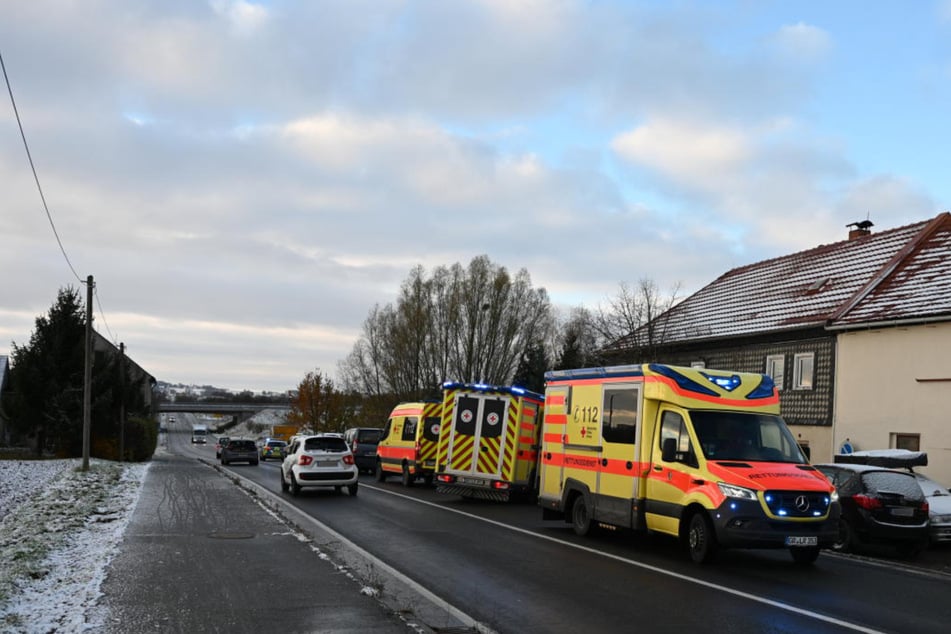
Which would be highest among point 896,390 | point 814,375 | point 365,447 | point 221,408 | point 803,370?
point 803,370

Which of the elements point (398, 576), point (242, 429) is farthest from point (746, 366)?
point (242, 429)

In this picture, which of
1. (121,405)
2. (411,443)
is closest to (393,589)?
(411,443)

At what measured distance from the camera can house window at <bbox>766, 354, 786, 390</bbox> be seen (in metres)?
28.5

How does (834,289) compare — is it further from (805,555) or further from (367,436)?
(367,436)

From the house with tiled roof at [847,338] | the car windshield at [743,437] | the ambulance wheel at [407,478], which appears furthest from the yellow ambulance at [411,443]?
the car windshield at [743,437]

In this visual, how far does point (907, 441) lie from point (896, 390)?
1.41m

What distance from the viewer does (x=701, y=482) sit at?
39.9 feet

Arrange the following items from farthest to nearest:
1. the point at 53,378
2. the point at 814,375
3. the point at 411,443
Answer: the point at 53,378 < the point at 411,443 < the point at 814,375

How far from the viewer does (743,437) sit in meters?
12.9

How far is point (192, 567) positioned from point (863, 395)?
2046 cm

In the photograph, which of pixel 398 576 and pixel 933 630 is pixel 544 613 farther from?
pixel 933 630

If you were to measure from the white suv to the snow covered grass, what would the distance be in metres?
4.04

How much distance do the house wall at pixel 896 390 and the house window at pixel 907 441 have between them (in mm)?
82

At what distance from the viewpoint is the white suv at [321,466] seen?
23.1m
